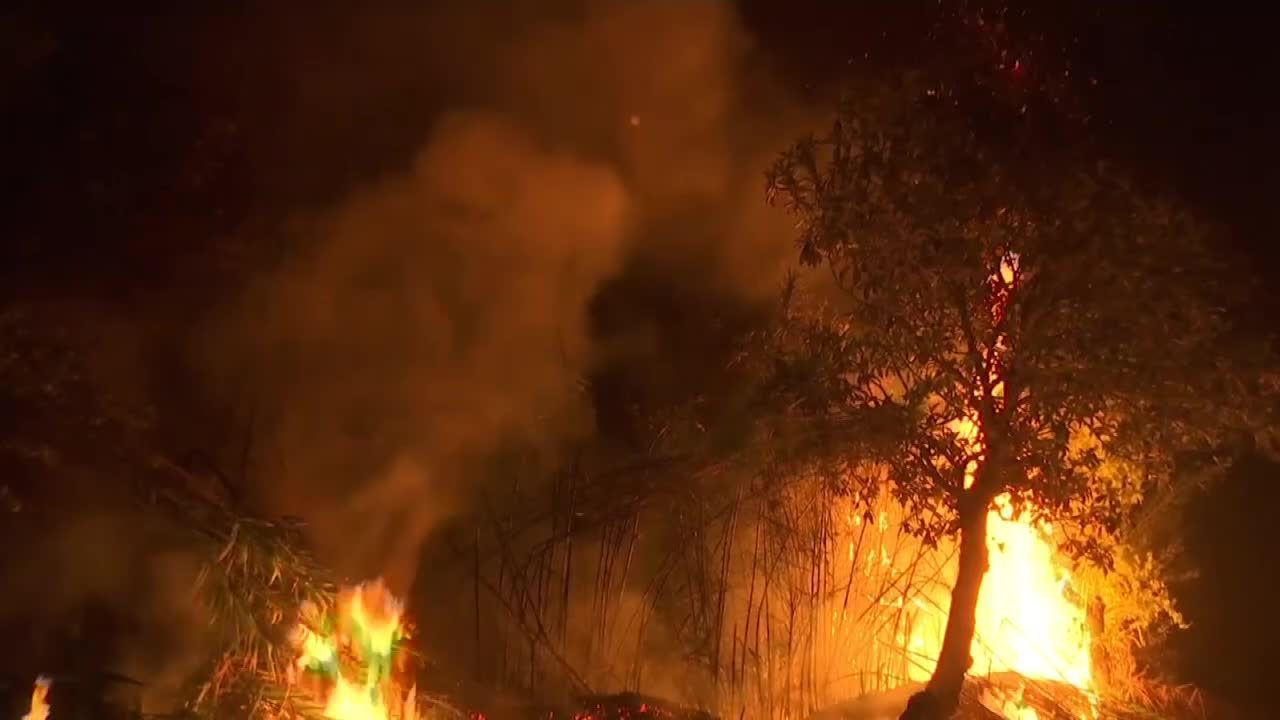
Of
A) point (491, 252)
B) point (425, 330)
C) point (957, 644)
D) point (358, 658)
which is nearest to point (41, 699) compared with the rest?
point (358, 658)

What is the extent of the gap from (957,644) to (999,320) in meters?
2.25

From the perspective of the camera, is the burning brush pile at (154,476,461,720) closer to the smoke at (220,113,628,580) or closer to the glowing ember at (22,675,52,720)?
the glowing ember at (22,675,52,720)

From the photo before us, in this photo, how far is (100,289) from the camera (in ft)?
18.4

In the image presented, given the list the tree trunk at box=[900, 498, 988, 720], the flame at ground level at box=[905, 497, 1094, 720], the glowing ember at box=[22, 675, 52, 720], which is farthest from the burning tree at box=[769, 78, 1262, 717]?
the glowing ember at box=[22, 675, 52, 720]

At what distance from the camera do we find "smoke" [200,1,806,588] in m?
7.81

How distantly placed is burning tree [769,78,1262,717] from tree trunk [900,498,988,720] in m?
0.01

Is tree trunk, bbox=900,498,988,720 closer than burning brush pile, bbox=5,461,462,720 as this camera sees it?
No

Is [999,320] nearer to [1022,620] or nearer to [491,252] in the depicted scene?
[1022,620]

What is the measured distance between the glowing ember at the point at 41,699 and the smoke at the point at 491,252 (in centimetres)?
194

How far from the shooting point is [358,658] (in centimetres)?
645

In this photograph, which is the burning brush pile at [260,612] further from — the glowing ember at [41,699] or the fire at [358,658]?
the glowing ember at [41,699]

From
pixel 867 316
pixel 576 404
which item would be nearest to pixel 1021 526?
pixel 867 316

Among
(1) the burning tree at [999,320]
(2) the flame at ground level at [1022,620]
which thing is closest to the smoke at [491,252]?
(1) the burning tree at [999,320]

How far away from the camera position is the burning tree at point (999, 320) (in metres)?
5.94
